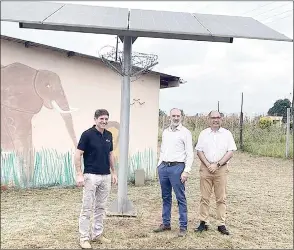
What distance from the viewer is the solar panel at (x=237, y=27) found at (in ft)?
14.6

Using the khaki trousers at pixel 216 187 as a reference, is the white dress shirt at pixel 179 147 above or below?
above

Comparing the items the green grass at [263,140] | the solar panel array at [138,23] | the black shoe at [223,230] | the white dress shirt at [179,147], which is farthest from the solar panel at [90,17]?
the green grass at [263,140]

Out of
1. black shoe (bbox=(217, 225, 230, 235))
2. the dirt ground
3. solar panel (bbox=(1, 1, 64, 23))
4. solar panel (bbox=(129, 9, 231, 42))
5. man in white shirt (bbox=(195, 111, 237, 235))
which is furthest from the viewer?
black shoe (bbox=(217, 225, 230, 235))

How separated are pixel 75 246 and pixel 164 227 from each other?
1.20 m

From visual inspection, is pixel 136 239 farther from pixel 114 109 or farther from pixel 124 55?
pixel 114 109

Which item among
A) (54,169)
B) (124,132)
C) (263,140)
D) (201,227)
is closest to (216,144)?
(201,227)

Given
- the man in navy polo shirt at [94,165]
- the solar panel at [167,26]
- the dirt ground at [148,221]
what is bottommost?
the dirt ground at [148,221]

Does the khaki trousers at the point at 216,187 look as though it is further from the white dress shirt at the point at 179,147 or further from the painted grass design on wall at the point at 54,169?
the painted grass design on wall at the point at 54,169

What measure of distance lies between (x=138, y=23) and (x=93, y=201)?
1.99m

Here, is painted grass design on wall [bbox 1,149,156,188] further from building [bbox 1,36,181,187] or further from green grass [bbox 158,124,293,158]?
green grass [bbox 158,124,293,158]

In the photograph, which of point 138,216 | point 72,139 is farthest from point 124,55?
point 72,139

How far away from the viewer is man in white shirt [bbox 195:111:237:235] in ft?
15.4

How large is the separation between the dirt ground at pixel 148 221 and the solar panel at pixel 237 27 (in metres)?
2.35

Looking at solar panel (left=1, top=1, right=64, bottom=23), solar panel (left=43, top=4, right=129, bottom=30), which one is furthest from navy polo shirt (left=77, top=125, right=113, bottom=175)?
solar panel (left=1, top=1, right=64, bottom=23)
